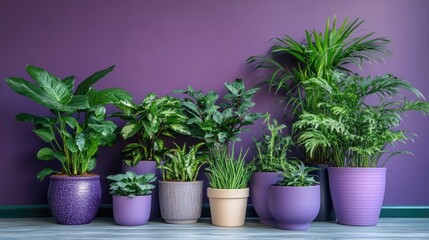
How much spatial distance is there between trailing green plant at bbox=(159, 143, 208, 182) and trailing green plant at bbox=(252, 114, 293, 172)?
374 mm

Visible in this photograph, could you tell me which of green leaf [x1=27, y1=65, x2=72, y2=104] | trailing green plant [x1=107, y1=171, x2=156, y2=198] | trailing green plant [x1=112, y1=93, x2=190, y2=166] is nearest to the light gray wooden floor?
trailing green plant [x1=107, y1=171, x2=156, y2=198]

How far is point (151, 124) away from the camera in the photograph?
323 cm

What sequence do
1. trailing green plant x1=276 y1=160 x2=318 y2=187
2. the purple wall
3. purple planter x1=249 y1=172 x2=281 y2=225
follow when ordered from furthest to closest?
the purple wall, purple planter x1=249 y1=172 x2=281 y2=225, trailing green plant x1=276 y1=160 x2=318 y2=187

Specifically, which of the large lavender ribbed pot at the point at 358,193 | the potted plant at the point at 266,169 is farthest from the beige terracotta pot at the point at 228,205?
the large lavender ribbed pot at the point at 358,193

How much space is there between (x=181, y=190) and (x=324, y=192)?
0.95 meters

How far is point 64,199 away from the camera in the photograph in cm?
316

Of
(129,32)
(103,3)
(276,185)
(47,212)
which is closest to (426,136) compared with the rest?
(276,185)

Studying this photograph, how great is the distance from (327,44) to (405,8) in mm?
774

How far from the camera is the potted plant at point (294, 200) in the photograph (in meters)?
2.91

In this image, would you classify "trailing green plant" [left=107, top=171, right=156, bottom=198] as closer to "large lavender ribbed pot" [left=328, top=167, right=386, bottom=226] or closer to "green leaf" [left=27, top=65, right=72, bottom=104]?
"green leaf" [left=27, top=65, right=72, bottom=104]

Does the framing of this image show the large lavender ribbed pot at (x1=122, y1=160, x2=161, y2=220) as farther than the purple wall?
No

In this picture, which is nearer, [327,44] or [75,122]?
[75,122]

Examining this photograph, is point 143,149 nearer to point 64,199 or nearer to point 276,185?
point 64,199

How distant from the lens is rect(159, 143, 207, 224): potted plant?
10.6ft
